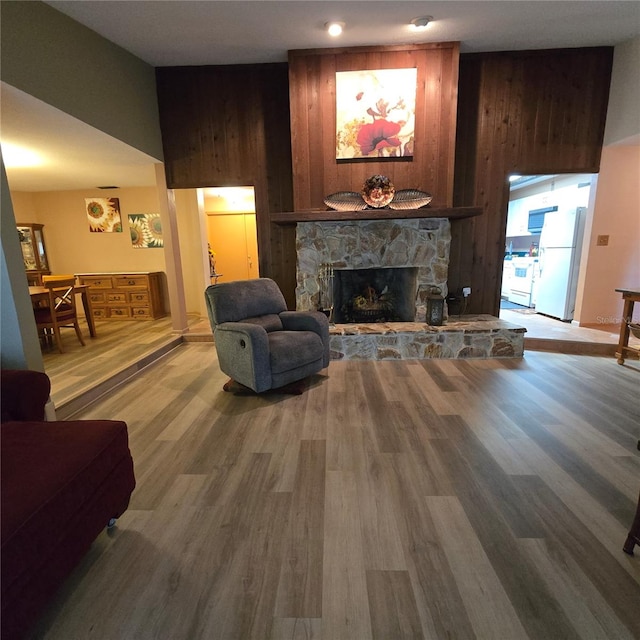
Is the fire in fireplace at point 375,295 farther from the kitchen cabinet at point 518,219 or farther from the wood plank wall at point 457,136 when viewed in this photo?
the kitchen cabinet at point 518,219

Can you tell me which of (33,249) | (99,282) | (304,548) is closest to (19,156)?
(99,282)

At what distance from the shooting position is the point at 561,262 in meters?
4.82

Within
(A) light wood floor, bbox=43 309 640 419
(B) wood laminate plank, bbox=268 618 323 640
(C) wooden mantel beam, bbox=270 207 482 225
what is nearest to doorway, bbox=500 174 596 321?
(A) light wood floor, bbox=43 309 640 419

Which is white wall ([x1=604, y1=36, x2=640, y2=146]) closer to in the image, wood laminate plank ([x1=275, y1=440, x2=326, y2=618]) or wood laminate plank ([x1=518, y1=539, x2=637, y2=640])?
wood laminate plank ([x1=518, y1=539, x2=637, y2=640])

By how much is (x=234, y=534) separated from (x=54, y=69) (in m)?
3.47

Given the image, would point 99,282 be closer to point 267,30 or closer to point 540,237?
point 267,30

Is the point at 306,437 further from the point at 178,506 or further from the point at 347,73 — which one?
the point at 347,73

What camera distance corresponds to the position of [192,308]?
5.66m

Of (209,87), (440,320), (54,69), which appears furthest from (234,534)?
(209,87)

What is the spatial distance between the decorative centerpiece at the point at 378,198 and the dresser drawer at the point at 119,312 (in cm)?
391

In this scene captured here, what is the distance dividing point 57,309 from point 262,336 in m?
2.88

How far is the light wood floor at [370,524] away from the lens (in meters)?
1.11

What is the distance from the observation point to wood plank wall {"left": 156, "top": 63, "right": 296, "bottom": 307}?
3.95 metres

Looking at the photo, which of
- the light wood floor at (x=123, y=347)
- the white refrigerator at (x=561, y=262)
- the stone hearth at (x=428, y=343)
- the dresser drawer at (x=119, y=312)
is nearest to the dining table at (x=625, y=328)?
the light wood floor at (x=123, y=347)
